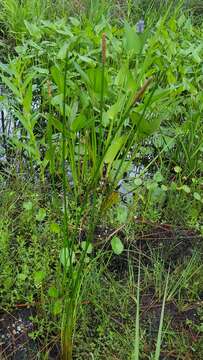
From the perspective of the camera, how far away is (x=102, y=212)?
5.45 feet

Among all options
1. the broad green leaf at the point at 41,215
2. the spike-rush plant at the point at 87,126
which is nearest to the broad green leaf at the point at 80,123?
the spike-rush plant at the point at 87,126

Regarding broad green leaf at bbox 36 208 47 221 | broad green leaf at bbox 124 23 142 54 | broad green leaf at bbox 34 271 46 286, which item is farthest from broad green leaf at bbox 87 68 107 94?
broad green leaf at bbox 34 271 46 286

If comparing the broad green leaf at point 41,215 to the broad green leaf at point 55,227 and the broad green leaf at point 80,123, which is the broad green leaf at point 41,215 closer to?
the broad green leaf at point 55,227

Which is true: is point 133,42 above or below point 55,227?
above

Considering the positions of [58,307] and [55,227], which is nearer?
[58,307]

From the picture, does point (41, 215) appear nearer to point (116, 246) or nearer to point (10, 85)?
point (116, 246)

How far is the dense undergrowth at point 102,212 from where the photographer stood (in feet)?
4.20

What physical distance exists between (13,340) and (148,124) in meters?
0.82

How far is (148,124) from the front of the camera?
167 centimetres

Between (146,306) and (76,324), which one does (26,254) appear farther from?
(146,306)

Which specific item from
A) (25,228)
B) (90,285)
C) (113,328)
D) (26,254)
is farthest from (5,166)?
(113,328)

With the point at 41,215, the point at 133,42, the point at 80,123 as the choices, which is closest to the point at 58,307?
the point at 41,215

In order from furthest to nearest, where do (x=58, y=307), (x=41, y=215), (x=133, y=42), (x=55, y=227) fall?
(x=133, y=42)
(x=41, y=215)
(x=55, y=227)
(x=58, y=307)

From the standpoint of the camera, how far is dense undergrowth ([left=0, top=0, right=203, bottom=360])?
1.28 metres
